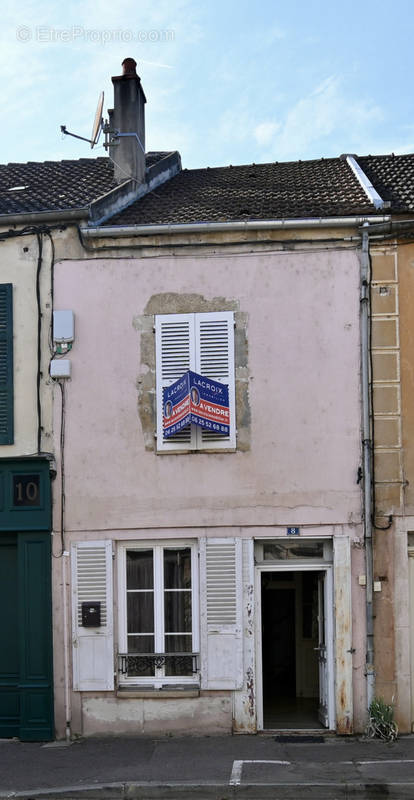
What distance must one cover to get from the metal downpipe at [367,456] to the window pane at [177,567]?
210 centimetres

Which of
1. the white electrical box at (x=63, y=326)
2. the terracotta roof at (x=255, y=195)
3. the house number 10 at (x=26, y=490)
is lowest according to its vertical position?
the house number 10 at (x=26, y=490)

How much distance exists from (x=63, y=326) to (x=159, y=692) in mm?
4434

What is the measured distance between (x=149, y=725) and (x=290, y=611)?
406 cm

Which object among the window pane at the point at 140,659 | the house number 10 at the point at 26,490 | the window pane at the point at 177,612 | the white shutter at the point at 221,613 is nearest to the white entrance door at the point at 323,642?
the white shutter at the point at 221,613

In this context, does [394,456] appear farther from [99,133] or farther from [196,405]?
[99,133]

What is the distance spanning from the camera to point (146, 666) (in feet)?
34.7

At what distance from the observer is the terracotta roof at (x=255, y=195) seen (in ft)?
36.3

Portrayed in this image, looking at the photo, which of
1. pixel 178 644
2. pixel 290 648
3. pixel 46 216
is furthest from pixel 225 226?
pixel 290 648

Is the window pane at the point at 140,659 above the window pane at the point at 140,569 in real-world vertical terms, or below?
below

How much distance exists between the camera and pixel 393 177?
12.5m

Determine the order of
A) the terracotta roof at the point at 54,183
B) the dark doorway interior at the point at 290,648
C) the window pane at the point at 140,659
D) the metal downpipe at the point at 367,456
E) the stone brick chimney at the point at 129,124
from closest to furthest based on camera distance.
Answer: the metal downpipe at the point at 367,456, the window pane at the point at 140,659, the terracotta roof at the point at 54,183, the dark doorway interior at the point at 290,648, the stone brick chimney at the point at 129,124

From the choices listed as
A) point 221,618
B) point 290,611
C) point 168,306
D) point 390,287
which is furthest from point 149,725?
point 390,287

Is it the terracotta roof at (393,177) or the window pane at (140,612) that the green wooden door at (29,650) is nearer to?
the window pane at (140,612)

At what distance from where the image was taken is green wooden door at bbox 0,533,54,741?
10.5m
